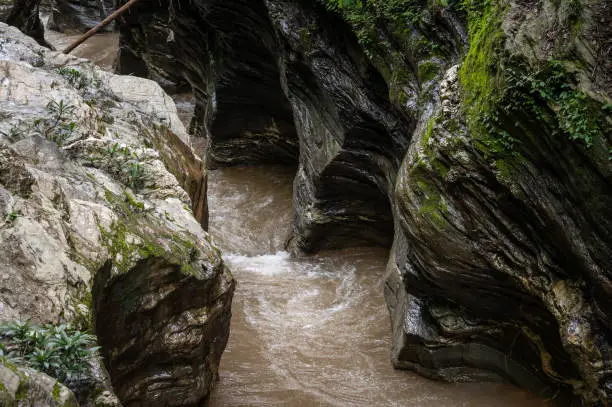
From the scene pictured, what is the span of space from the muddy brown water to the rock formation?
1.56 feet

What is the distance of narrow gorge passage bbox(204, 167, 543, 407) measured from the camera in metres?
8.32

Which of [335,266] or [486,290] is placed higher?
[486,290]

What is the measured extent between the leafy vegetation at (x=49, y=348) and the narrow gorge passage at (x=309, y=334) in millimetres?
4032

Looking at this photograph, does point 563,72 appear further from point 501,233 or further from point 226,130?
point 226,130

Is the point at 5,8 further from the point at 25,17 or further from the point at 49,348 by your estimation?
the point at 49,348

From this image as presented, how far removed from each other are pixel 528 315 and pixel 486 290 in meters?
0.60

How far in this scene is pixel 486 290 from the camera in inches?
307

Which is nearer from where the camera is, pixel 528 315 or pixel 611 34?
pixel 611 34

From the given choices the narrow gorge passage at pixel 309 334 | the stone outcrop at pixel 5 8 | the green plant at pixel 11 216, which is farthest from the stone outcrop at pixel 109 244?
the stone outcrop at pixel 5 8

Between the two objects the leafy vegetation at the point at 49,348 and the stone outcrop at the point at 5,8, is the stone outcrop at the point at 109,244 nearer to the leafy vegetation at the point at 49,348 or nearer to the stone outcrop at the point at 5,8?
the leafy vegetation at the point at 49,348

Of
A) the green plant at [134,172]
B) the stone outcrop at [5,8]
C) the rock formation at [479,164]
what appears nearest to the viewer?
the rock formation at [479,164]

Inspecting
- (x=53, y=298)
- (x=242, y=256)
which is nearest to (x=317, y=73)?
(x=242, y=256)

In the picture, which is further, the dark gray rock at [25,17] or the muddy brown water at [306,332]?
the dark gray rock at [25,17]

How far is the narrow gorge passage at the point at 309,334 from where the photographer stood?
8.32 metres
